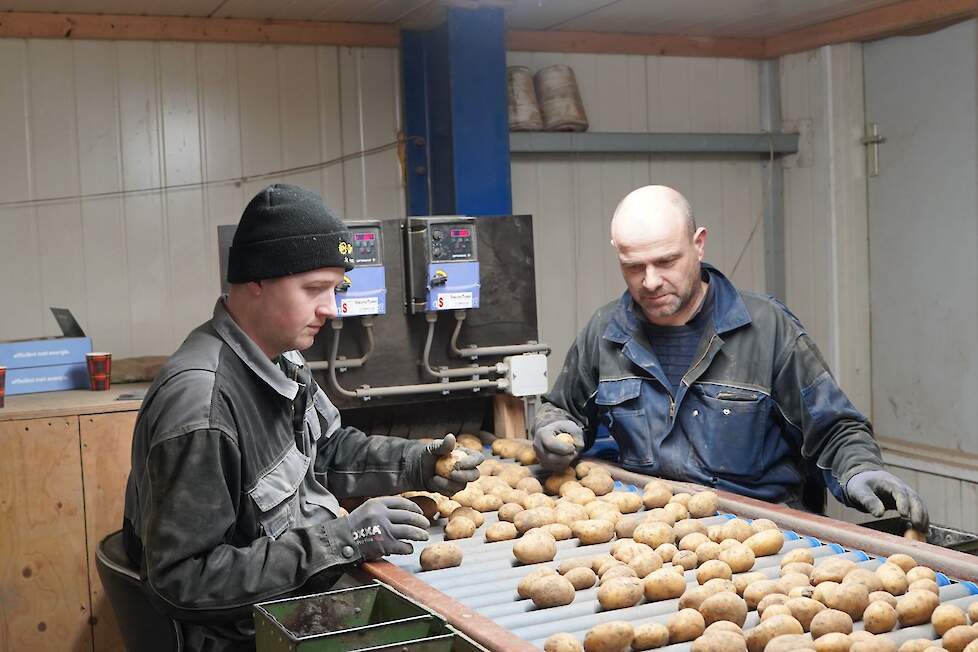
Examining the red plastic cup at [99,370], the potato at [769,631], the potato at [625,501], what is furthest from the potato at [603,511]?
the red plastic cup at [99,370]

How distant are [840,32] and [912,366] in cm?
163

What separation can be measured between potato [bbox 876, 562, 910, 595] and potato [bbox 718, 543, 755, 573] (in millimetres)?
240

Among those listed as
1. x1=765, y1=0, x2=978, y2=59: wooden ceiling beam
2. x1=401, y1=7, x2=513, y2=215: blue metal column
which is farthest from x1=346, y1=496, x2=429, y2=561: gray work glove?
x1=765, y1=0, x2=978, y2=59: wooden ceiling beam

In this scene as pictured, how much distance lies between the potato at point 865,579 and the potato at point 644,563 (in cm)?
35

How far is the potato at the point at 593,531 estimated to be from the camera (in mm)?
2279

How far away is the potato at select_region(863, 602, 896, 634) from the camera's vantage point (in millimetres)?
1734

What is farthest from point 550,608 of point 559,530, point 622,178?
point 622,178

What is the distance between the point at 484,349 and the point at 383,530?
145 cm

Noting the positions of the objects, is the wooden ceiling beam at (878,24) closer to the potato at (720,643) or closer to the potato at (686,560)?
the potato at (686,560)

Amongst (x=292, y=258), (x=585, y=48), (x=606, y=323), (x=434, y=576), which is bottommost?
(x=434, y=576)

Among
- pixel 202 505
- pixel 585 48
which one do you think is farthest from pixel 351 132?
pixel 202 505

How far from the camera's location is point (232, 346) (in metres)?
2.15

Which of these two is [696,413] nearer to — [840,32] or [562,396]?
[562,396]

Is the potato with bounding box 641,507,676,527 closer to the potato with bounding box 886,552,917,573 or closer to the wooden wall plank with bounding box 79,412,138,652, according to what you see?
the potato with bounding box 886,552,917,573
